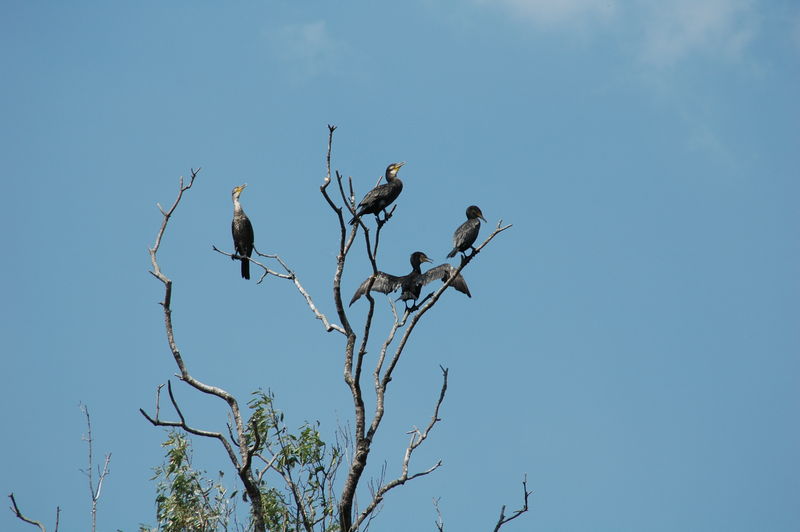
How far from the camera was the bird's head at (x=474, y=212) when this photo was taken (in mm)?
11578

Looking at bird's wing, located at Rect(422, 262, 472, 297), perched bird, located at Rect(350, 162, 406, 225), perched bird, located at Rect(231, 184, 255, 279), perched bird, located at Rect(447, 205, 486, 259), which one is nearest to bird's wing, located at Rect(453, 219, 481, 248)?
perched bird, located at Rect(447, 205, 486, 259)

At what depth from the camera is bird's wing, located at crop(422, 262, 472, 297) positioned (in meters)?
10.3

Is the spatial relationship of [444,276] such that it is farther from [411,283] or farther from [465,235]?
[465,235]

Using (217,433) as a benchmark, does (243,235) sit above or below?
above

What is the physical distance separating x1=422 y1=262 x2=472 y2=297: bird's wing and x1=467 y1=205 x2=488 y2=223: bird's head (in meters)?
1.26

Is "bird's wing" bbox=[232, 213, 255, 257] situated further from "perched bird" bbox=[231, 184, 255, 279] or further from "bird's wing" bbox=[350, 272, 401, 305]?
"bird's wing" bbox=[350, 272, 401, 305]

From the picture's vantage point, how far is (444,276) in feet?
34.2

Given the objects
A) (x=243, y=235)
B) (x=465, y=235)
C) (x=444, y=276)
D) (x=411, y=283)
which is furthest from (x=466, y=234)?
(x=243, y=235)

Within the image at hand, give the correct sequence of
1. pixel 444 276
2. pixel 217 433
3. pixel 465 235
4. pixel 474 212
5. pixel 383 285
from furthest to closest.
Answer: pixel 474 212
pixel 465 235
pixel 444 276
pixel 383 285
pixel 217 433

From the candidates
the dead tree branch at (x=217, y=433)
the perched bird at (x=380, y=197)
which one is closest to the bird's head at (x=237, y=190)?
the perched bird at (x=380, y=197)

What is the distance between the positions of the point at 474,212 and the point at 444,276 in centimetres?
150

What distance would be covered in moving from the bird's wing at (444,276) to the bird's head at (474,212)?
126cm

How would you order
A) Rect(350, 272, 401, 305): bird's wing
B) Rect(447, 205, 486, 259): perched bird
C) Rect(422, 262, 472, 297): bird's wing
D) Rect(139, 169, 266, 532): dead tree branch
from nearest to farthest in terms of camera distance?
Rect(139, 169, 266, 532): dead tree branch → Rect(350, 272, 401, 305): bird's wing → Rect(422, 262, 472, 297): bird's wing → Rect(447, 205, 486, 259): perched bird

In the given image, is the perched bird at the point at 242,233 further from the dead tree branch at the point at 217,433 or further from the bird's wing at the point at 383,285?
the dead tree branch at the point at 217,433
